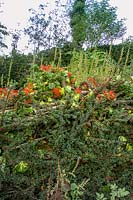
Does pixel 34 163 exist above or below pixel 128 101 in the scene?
below

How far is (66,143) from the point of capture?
2977 mm

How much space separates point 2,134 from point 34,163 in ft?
0.96

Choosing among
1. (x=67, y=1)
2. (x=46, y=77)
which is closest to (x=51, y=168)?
(x=46, y=77)

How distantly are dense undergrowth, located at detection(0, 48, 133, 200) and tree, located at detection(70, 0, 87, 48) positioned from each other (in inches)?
651

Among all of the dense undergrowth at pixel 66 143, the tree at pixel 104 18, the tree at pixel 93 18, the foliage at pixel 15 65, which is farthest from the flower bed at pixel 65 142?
the tree at pixel 104 18

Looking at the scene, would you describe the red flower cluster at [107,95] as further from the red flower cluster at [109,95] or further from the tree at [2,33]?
the tree at [2,33]

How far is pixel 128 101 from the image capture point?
11.8 ft

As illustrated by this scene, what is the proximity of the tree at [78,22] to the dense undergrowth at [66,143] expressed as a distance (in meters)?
16.5

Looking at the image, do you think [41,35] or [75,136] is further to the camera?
[41,35]

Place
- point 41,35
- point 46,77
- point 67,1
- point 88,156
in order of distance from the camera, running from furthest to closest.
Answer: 1. point 67,1
2. point 41,35
3. point 46,77
4. point 88,156

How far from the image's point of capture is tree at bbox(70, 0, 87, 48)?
21.5 meters

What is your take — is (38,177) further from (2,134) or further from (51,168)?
(2,134)

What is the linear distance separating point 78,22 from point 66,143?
22.2 meters

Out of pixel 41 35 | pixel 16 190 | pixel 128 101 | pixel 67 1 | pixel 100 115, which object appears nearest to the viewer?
pixel 16 190
